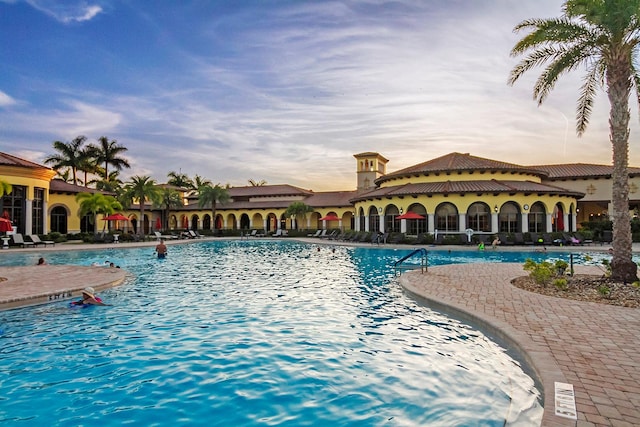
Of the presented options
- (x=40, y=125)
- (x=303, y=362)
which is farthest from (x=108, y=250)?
(x=303, y=362)

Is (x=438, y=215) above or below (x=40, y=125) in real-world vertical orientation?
below

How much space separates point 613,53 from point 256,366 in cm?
1345

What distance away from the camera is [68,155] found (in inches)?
2167

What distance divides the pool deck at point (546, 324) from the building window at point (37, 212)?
80.5 ft

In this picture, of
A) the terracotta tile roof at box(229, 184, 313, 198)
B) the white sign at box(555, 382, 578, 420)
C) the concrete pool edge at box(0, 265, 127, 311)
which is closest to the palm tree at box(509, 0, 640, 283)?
the white sign at box(555, 382, 578, 420)

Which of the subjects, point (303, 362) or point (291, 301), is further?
point (291, 301)

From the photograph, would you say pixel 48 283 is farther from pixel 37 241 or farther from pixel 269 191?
pixel 269 191

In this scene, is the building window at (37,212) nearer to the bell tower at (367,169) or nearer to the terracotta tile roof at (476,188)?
the terracotta tile roof at (476,188)

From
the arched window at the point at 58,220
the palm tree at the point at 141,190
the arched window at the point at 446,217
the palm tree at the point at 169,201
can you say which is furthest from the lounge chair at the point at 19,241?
the arched window at the point at 446,217

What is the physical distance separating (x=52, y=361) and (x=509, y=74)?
15.9 metres

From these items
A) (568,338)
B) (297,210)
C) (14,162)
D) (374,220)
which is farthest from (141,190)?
(568,338)

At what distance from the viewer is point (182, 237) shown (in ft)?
146

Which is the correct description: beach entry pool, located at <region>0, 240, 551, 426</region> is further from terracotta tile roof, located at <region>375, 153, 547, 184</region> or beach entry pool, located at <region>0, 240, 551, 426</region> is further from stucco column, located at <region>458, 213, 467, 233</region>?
terracotta tile roof, located at <region>375, 153, 547, 184</region>

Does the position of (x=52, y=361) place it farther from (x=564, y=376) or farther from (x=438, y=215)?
(x=438, y=215)
